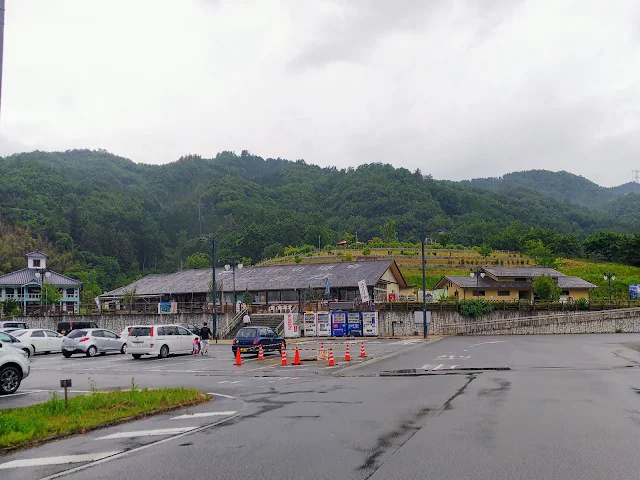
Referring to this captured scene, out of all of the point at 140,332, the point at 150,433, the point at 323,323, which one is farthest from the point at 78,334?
the point at 150,433

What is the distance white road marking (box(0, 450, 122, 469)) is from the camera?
855 centimetres

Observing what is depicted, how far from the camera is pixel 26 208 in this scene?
121 metres

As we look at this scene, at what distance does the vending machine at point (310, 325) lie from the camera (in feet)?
161

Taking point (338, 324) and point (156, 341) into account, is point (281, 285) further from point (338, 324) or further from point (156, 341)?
point (156, 341)

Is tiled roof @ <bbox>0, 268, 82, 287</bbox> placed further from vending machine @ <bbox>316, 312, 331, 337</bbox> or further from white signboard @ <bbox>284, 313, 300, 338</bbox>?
vending machine @ <bbox>316, 312, 331, 337</bbox>

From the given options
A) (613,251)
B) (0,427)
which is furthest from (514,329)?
(613,251)

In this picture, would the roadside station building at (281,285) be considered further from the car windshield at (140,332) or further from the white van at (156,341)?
the car windshield at (140,332)

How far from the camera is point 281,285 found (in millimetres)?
59406

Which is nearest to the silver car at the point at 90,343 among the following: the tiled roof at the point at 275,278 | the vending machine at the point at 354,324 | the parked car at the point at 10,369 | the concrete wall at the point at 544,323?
the parked car at the point at 10,369

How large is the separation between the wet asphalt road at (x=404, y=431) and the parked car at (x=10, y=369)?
13.2 ft

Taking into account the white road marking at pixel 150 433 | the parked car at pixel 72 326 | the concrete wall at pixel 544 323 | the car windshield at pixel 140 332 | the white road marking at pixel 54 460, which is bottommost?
the concrete wall at pixel 544 323

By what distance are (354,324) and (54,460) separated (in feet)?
134

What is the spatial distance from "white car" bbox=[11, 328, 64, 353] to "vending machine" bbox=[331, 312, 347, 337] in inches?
857

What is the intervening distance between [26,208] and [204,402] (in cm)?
12129
